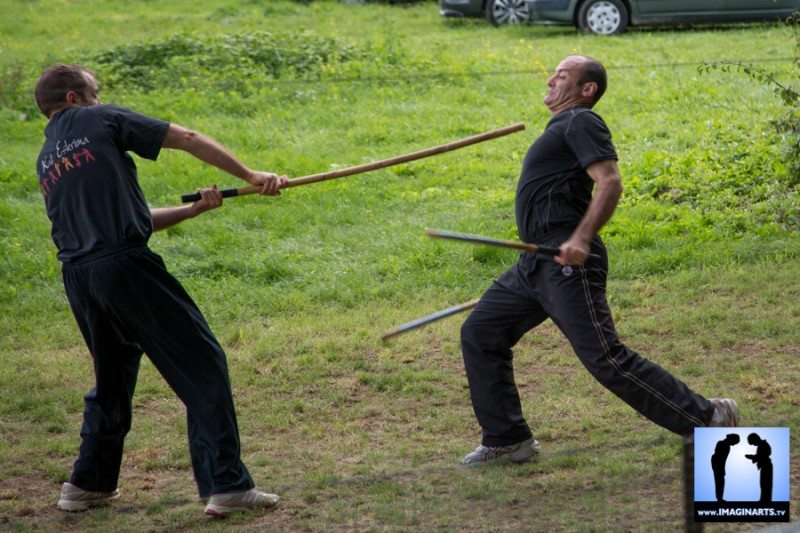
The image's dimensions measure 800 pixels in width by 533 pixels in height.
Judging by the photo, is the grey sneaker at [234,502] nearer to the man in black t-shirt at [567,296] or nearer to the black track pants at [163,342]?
the black track pants at [163,342]

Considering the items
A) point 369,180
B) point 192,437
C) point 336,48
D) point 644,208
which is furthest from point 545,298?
point 336,48

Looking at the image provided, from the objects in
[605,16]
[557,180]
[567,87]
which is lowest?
[557,180]

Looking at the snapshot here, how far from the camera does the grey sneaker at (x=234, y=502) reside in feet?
18.2

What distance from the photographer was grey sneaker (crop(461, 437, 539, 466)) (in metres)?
6.12

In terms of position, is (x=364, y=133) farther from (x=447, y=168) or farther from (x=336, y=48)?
(x=336, y=48)

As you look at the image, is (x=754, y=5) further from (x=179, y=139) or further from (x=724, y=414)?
(x=179, y=139)

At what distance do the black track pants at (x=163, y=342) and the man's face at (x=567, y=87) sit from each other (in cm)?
208

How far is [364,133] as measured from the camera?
12391 millimetres

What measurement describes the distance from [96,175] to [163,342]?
827mm

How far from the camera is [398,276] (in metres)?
9.27

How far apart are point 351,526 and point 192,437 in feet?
2.97

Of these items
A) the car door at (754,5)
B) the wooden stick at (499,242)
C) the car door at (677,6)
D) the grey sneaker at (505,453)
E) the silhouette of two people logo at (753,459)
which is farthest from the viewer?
the car door at (677,6)

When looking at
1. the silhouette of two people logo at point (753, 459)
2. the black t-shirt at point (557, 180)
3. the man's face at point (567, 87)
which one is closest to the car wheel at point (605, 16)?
the man's face at point (567, 87)

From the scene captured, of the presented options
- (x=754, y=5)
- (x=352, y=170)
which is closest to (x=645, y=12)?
(x=754, y=5)
